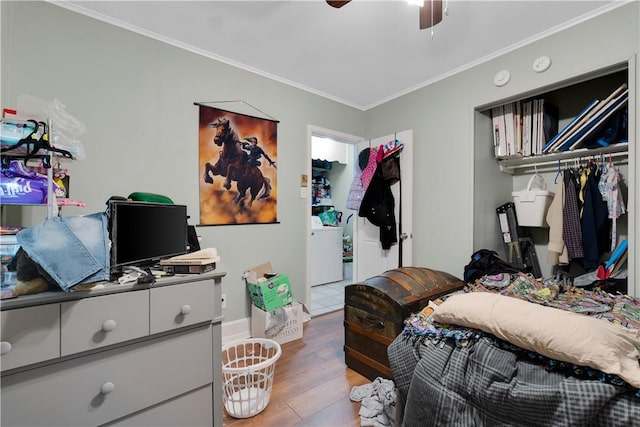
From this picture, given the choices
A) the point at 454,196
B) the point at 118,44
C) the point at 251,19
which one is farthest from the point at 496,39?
the point at 118,44

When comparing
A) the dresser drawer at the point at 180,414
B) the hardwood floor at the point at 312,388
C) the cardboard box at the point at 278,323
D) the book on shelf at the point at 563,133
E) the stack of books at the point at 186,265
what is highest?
the book on shelf at the point at 563,133

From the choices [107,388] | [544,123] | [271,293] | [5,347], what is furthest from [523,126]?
[5,347]

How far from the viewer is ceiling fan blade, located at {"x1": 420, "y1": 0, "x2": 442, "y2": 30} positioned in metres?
1.55

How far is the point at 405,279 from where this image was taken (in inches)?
79.0

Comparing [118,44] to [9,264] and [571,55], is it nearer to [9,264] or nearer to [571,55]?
[9,264]

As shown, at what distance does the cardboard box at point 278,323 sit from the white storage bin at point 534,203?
2208 mm

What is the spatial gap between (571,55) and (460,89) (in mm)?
802

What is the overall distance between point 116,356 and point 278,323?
161 cm

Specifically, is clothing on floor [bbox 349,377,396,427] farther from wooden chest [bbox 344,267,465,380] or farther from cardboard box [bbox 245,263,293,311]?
cardboard box [bbox 245,263,293,311]

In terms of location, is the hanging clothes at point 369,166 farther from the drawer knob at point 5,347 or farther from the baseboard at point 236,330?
Answer: the drawer knob at point 5,347

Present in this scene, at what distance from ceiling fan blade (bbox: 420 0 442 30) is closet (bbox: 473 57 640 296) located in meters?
1.19

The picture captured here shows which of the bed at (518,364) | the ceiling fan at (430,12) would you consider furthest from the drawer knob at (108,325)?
the ceiling fan at (430,12)

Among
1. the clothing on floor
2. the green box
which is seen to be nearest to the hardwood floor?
the clothing on floor

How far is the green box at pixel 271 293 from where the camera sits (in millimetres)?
2473
